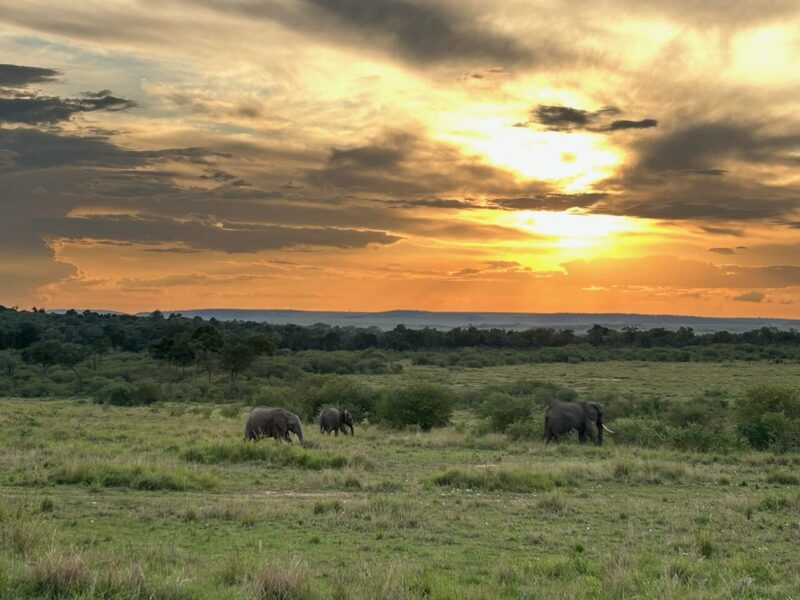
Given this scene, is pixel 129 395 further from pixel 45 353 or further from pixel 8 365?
pixel 45 353

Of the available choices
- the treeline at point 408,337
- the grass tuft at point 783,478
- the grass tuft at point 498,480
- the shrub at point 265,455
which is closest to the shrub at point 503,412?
the shrub at point 265,455

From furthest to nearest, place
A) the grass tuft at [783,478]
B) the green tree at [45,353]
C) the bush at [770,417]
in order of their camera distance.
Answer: the green tree at [45,353] < the bush at [770,417] < the grass tuft at [783,478]

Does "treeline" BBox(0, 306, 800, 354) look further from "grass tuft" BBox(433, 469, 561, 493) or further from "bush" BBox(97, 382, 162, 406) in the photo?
"grass tuft" BBox(433, 469, 561, 493)

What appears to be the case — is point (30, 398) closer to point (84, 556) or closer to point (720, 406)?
point (720, 406)

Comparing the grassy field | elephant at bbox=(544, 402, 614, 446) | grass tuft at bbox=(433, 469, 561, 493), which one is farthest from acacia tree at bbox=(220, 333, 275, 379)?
grass tuft at bbox=(433, 469, 561, 493)

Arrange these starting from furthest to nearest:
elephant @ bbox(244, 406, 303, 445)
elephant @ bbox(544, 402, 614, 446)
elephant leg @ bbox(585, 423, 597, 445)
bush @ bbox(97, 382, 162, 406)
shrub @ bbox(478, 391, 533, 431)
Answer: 1. bush @ bbox(97, 382, 162, 406)
2. shrub @ bbox(478, 391, 533, 431)
3. elephant leg @ bbox(585, 423, 597, 445)
4. elephant @ bbox(544, 402, 614, 446)
5. elephant @ bbox(244, 406, 303, 445)

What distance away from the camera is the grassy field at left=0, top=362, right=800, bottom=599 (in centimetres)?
910


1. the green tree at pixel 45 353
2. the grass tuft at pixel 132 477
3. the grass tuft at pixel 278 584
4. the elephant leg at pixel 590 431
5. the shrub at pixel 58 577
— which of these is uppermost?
the shrub at pixel 58 577

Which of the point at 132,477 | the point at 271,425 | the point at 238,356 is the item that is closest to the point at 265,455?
the point at 132,477

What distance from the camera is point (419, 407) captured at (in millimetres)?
35688

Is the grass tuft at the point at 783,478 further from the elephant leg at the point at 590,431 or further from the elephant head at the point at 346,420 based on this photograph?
the elephant head at the point at 346,420

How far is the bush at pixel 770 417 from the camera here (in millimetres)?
27562

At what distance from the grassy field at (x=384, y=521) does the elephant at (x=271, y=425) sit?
1.00 metres

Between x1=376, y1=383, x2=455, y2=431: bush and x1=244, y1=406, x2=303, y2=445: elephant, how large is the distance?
9.23 m
